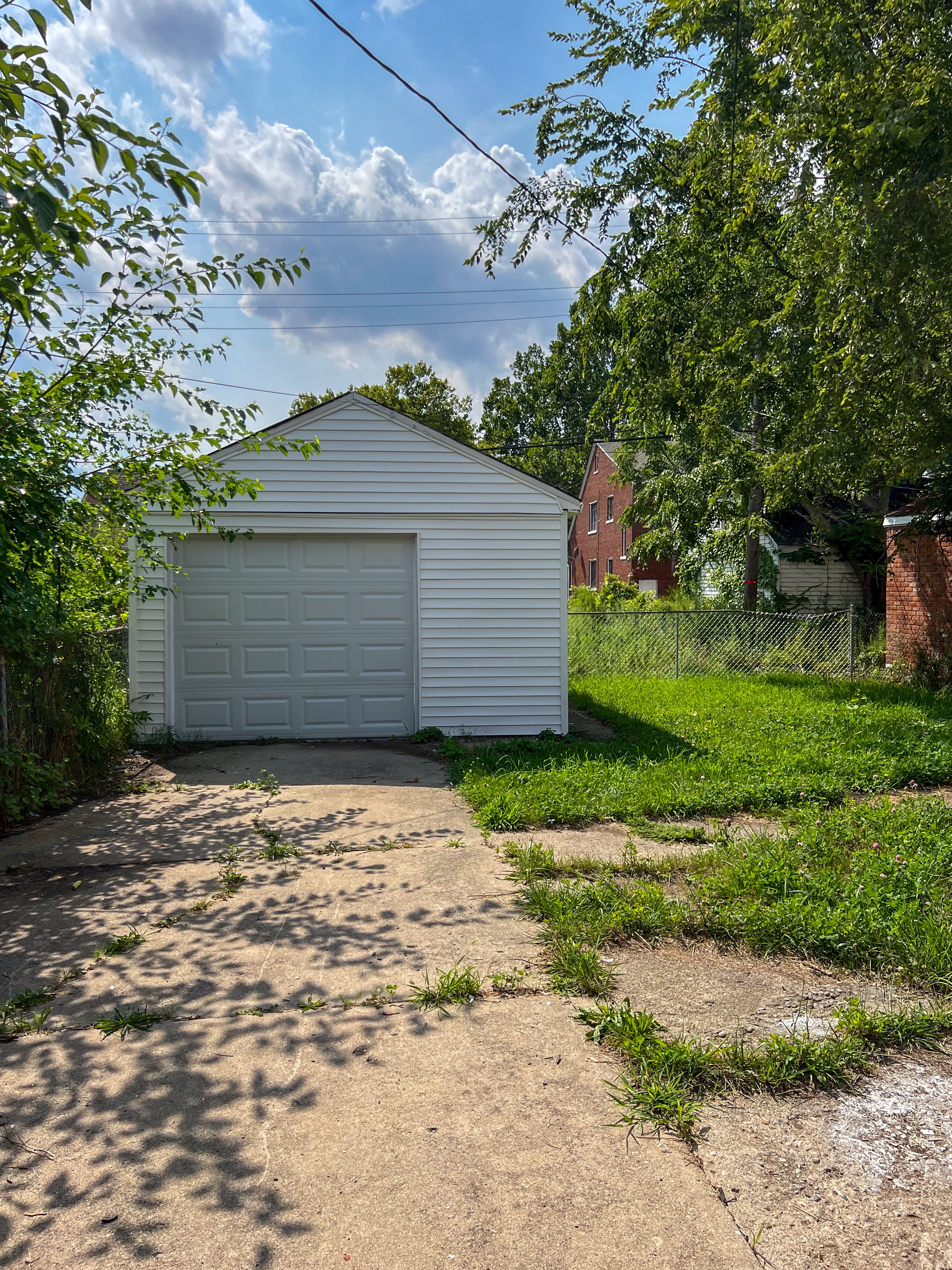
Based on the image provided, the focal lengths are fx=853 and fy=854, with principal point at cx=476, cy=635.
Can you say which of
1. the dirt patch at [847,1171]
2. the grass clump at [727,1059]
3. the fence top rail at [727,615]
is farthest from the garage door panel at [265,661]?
the dirt patch at [847,1171]

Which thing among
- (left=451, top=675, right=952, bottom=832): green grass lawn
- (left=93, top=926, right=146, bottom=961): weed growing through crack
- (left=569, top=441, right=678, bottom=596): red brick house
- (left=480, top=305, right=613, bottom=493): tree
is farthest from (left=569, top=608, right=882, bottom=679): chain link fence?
(left=480, top=305, right=613, bottom=493): tree

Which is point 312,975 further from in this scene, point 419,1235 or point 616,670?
point 616,670

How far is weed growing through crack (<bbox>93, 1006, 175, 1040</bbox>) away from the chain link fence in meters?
12.0

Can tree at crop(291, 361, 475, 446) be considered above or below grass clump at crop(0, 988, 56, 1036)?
above

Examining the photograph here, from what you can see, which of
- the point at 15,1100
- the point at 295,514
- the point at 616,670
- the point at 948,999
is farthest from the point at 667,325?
the point at 15,1100

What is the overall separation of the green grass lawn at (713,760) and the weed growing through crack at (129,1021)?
304 centimetres

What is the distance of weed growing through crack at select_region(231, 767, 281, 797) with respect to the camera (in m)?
7.36

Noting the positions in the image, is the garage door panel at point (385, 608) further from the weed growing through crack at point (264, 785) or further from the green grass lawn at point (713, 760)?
the weed growing through crack at point (264, 785)

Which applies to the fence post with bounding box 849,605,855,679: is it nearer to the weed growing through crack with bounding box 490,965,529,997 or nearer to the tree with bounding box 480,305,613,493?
the weed growing through crack with bounding box 490,965,529,997

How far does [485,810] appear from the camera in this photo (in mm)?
6398

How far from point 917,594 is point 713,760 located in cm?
908

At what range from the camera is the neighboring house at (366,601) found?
966 cm

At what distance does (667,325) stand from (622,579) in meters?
17.2

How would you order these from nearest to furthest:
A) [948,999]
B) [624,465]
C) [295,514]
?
[948,999], [295,514], [624,465]
